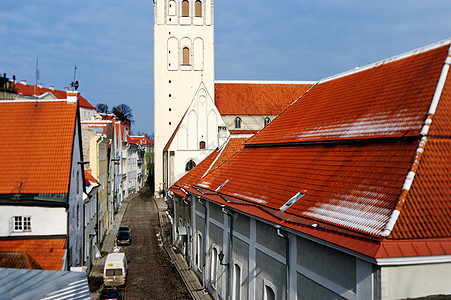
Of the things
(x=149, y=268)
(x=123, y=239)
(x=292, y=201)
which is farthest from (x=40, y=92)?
(x=292, y=201)

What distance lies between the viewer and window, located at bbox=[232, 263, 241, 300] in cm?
1605

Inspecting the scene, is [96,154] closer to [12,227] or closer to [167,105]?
[12,227]

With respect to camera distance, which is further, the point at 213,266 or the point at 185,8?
the point at 185,8

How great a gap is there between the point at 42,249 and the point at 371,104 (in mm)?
13440

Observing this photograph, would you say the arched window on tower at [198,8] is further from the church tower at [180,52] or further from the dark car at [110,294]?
the dark car at [110,294]

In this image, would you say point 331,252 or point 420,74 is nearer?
point 331,252

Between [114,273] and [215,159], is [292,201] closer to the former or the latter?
[114,273]

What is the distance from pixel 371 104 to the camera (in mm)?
12539

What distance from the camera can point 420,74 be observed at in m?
11.2

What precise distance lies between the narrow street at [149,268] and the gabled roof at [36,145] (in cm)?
680

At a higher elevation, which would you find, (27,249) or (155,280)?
(27,249)

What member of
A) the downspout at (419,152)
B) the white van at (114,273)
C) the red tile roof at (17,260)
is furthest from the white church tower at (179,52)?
the downspout at (419,152)

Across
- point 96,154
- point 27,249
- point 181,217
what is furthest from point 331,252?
point 96,154

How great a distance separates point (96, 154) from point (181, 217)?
770 cm
